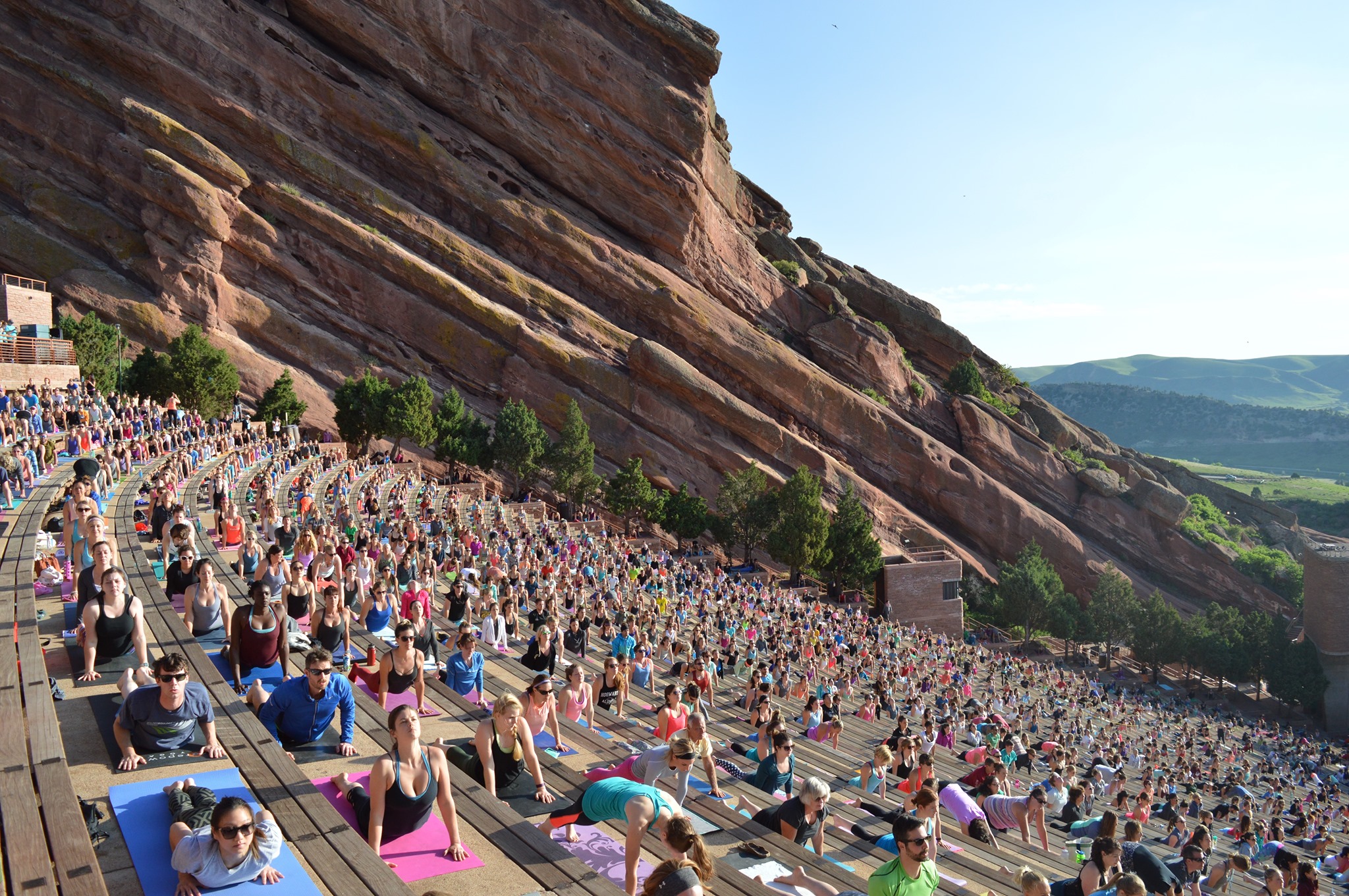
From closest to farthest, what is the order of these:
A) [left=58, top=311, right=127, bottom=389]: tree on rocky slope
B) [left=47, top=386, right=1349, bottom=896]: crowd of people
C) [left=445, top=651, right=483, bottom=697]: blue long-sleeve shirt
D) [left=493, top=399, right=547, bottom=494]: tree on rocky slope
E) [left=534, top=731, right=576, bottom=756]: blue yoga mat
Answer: [left=47, top=386, right=1349, bottom=896]: crowd of people, [left=534, top=731, right=576, bottom=756]: blue yoga mat, [left=445, top=651, right=483, bottom=697]: blue long-sleeve shirt, [left=58, top=311, right=127, bottom=389]: tree on rocky slope, [left=493, top=399, right=547, bottom=494]: tree on rocky slope

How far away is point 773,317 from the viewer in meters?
62.3

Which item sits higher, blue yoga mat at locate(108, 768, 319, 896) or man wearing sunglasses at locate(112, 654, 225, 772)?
man wearing sunglasses at locate(112, 654, 225, 772)

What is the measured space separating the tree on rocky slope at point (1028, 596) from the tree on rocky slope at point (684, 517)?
18051mm

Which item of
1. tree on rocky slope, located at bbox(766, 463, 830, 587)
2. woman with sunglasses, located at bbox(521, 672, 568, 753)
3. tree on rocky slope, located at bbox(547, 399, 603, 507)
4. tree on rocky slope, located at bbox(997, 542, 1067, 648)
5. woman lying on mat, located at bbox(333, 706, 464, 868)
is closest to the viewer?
woman lying on mat, located at bbox(333, 706, 464, 868)

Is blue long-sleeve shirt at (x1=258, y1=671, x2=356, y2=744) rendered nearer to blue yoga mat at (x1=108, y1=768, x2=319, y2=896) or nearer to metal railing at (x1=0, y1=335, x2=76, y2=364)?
blue yoga mat at (x1=108, y1=768, x2=319, y2=896)

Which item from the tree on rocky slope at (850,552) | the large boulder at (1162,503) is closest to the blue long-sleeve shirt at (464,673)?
the tree on rocky slope at (850,552)

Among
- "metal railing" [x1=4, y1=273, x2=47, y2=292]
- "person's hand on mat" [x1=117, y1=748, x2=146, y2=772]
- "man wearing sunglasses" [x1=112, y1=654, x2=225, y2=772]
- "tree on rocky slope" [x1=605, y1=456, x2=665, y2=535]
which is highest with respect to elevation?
"metal railing" [x1=4, y1=273, x2=47, y2=292]

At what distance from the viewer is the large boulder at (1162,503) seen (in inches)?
2461

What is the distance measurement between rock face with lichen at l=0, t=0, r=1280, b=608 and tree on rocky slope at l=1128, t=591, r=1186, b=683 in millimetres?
7416

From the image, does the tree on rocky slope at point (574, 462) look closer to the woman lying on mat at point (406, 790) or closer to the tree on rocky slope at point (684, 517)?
the tree on rocky slope at point (684, 517)

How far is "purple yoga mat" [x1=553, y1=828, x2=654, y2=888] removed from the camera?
5648 mm

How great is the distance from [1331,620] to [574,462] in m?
46.6

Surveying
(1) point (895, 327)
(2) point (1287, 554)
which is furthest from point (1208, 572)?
(1) point (895, 327)

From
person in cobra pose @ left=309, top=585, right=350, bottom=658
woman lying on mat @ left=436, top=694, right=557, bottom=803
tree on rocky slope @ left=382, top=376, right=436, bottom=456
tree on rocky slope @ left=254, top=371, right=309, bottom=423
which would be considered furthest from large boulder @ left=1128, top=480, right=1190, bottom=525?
woman lying on mat @ left=436, top=694, right=557, bottom=803
